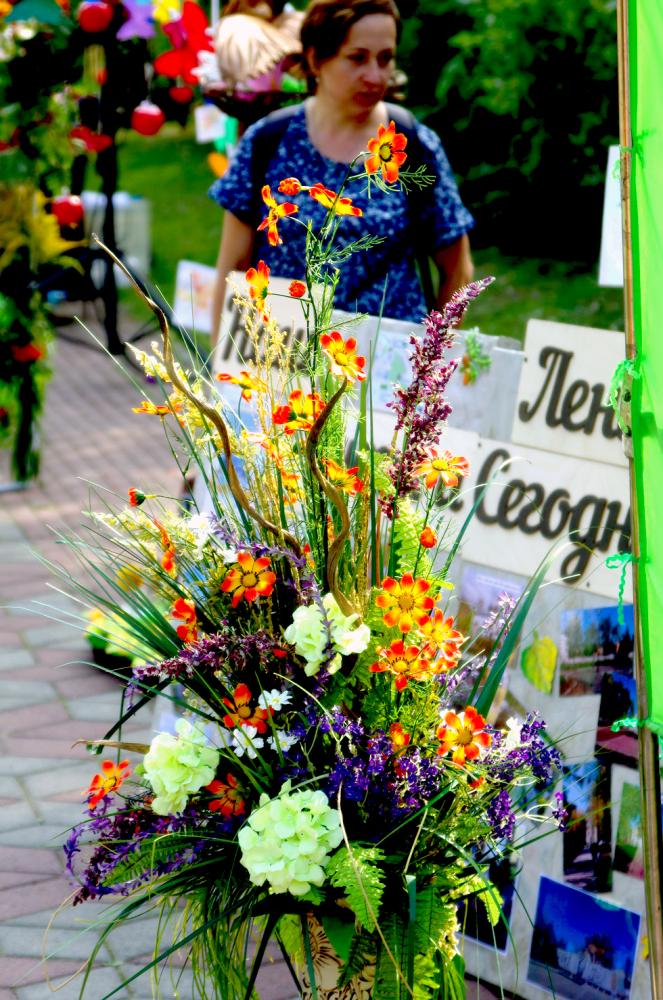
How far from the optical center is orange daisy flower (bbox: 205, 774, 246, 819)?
5.83 feet

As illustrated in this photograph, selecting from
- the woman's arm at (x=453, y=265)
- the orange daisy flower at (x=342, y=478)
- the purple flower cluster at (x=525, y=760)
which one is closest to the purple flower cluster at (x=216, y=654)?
the orange daisy flower at (x=342, y=478)

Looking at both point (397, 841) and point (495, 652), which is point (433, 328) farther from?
point (397, 841)

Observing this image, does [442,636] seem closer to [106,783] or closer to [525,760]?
[525,760]

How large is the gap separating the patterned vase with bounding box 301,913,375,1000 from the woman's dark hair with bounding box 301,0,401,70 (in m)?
2.17

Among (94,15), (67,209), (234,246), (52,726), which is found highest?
(94,15)

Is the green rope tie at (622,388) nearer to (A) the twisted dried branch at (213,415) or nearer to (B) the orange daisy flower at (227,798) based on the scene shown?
(A) the twisted dried branch at (213,415)

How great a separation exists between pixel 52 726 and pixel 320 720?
87.1 inches

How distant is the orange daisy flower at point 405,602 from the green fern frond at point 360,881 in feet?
0.98

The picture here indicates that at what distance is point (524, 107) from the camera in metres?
8.94

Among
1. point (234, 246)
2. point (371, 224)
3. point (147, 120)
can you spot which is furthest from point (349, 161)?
point (147, 120)

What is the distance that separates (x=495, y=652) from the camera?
6.49 feet

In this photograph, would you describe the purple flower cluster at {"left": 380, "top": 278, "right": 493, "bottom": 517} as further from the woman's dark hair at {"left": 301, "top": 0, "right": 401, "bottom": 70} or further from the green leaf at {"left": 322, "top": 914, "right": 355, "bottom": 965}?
the woman's dark hair at {"left": 301, "top": 0, "right": 401, "bottom": 70}

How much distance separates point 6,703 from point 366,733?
7.72 feet

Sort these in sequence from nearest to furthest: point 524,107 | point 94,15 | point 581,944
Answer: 1. point 581,944
2. point 94,15
3. point 524,107
